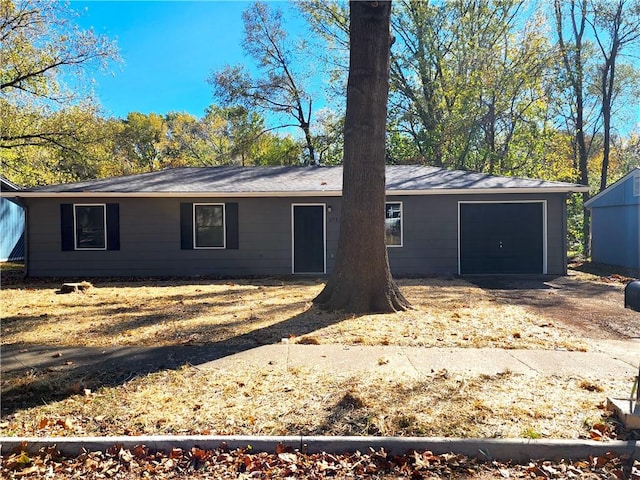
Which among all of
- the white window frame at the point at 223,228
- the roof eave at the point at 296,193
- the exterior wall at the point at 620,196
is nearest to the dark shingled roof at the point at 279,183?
the roof eave at the point at 296,193

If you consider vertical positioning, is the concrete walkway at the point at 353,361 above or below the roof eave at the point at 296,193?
below

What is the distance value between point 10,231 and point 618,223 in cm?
2434

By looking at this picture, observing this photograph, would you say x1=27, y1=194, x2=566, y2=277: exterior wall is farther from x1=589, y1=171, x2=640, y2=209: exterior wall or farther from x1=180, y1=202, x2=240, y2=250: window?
x1=589, y1=171, x2=640, y2=209: exterior wall

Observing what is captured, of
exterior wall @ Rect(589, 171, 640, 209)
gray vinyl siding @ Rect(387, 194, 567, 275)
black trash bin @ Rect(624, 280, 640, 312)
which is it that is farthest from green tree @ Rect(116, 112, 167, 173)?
black trash bin @ Rect(624, 280, 640, 312)

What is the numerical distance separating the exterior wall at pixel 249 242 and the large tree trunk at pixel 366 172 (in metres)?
5.38

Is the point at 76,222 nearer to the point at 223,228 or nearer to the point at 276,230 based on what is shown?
the point at 223,228

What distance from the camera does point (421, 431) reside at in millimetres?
3363

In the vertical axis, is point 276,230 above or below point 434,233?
above

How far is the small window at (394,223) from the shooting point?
43.0 ft

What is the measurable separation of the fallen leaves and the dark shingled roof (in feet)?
31.7

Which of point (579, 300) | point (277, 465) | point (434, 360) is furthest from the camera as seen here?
point (579, 300)

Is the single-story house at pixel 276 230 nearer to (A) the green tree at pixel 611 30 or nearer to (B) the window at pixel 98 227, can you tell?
(B) the window at pixel 98 227

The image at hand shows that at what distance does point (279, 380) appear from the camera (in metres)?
4.38

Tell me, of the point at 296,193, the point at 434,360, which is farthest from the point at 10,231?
the point at 434,360
